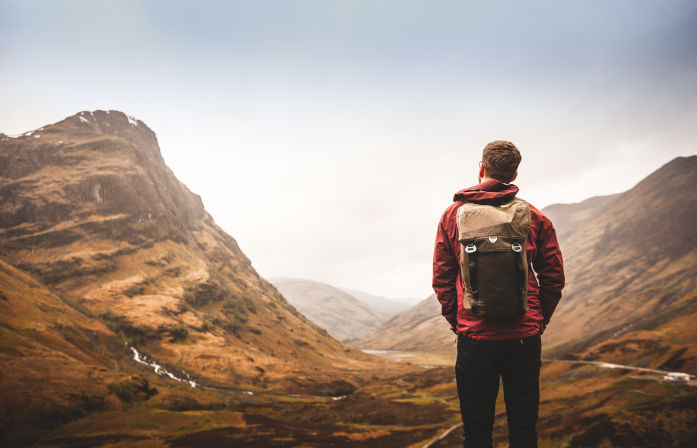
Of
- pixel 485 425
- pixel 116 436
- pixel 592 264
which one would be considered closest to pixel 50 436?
pixel 116 436

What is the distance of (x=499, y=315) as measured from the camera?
3861 millimetres

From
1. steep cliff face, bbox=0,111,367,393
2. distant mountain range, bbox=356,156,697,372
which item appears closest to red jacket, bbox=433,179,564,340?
distant mountain range, bbox=356,156,697,372

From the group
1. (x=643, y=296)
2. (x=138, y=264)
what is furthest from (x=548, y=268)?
(x=643, y=296)

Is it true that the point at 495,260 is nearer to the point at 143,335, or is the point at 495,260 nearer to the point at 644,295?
the point at 143,335

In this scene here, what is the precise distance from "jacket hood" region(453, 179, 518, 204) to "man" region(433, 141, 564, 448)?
0.04 ft

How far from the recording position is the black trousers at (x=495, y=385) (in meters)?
Answer: 3.97

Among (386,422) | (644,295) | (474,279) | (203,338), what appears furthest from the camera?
(644,295)

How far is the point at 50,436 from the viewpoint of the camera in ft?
80.1

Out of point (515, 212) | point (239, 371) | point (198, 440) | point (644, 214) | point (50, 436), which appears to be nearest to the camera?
point (515, 212)

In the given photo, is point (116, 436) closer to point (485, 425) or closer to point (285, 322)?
point (485, 425)

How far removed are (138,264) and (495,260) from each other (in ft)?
406

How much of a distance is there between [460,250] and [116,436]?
104ft

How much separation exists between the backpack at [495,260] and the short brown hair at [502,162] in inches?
22.4

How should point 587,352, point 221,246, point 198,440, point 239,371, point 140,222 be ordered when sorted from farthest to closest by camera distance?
point 221,246
point 140,222
point 587,352
point 239,371
point 198,440
